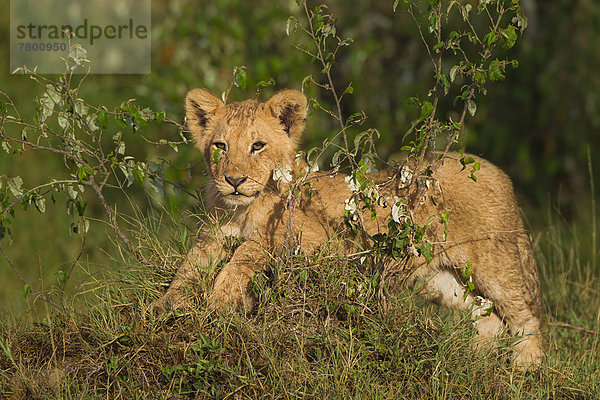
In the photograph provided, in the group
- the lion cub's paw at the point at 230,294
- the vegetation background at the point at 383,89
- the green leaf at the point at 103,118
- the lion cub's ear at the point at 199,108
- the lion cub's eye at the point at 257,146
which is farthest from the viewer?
the vegetation background at the point at 383,89

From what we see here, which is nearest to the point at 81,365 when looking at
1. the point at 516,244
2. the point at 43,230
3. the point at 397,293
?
the point at 397,293

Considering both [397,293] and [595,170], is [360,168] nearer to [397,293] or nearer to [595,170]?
[397,293]

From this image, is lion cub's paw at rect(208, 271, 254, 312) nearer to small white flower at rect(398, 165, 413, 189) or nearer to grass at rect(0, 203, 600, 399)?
grass at rect(0, 203, 600, 399)

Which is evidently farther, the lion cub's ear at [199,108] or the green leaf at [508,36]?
the lion cub's ear at [199,108]

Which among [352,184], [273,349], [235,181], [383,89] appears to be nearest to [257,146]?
[235,181]

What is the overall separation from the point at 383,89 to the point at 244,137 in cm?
424

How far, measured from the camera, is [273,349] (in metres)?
3.13

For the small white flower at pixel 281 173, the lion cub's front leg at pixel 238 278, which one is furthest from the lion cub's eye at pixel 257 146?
the lion cub's front leg at pixel 238 278

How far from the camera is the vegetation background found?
674 centimetres

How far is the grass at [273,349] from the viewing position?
10.2ft

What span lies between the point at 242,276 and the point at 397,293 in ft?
2.41

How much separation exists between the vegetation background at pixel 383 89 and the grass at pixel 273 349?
2.81 m

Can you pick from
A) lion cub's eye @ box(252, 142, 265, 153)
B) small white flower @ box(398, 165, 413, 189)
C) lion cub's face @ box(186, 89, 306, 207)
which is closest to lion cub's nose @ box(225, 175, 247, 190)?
lion cub's face @ box(186, 89, 306, 207)

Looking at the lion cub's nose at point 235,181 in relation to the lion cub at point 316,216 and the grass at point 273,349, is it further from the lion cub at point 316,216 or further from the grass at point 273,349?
the grass at point 273,349
